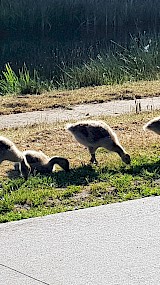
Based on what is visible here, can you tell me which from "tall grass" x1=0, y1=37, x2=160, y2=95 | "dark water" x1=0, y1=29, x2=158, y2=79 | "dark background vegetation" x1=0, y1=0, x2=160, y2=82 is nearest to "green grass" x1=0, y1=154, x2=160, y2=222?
"tall grass" x1=0, y1=37, x2=160, y2=95

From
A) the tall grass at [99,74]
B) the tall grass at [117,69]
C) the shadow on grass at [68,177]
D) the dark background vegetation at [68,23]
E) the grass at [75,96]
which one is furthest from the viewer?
the dark background vegetation at [68,23]

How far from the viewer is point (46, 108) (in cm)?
1462

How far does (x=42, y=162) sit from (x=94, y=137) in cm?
82

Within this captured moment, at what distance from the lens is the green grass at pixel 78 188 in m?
7.63

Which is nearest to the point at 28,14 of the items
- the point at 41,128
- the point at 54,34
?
the point at 54,34

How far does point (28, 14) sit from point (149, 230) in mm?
21151

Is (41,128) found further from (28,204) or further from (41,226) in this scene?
(41,226)

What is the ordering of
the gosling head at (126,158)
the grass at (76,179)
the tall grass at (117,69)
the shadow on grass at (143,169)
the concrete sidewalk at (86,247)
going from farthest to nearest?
1. the tall grass at (117,69)
2. the gosling head at (126,158)
3. the shadow on grass at (143,169)
4. the grass at (76,179)
5. the concrete sidewalk at (86,247)

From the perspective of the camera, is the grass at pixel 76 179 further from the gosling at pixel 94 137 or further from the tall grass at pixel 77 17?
the tall grass at pixel 77 17

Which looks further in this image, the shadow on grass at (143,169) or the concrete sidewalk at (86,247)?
the shadow on grass at (143,169)

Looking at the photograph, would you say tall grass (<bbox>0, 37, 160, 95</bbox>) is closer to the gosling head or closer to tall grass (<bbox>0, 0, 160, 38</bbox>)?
tall grass (<bbox>0, 0, 160, 38</bbox>)

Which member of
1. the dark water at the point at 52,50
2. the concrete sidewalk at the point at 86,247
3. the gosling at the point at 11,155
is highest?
the concrete sidewalk at the point at 86,247

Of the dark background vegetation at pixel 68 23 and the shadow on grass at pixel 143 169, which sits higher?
the shadow on grass at pixel 143 169

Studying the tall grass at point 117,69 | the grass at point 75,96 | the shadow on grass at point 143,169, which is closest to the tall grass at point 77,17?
the tall grass at point 117,69
